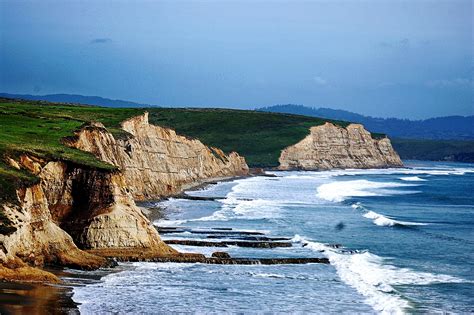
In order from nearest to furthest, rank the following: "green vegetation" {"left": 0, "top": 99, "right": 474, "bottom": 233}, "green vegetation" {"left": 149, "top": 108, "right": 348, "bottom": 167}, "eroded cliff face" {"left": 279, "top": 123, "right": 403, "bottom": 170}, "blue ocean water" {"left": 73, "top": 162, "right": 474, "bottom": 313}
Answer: "blue ocean water" {"left": 73, "top": 162, "right": 474, "bottom": 313}
"green vegetation" {"left": 0, "top": 99, "right": 474, "bottom": 233}
"eroded cliff face" {"left": 279, "top": 123, "right": 403, "bottom": 170}
"green vegetation" {"left": 149, "top": 108, "right": 348, "bottom": 167}

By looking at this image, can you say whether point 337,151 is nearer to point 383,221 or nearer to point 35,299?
point 383,221

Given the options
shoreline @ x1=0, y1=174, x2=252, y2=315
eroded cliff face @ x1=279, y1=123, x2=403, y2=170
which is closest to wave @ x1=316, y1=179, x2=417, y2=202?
eroded cliff face @ x1=279, y1=123, x2=403, y2=170

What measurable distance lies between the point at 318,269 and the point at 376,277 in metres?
2.69

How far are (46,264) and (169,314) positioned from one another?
25.0 ft

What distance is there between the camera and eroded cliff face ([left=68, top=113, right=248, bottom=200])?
179 feet

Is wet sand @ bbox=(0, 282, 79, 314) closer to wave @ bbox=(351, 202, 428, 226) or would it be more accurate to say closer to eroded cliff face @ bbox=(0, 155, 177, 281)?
eroded cliff face @ bbox=(0, 155, 177, 281)

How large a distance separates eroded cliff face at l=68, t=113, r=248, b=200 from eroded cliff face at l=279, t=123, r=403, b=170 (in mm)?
42940

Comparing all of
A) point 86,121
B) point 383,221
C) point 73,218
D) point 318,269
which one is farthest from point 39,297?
point 383,221

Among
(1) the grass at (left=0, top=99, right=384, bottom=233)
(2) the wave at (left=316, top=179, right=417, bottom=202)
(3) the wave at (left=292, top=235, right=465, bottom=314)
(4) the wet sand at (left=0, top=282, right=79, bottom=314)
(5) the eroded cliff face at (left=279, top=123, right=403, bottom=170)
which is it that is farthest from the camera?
(5) the eroded cliff face at (left=279, top=123, right=403, bottom=170)

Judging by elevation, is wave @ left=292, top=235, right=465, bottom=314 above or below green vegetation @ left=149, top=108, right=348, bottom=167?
below

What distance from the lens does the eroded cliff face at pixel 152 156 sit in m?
54.5

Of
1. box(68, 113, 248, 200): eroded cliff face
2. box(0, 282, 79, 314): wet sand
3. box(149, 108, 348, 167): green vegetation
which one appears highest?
box(149, 108, 348, 167): green vegetation

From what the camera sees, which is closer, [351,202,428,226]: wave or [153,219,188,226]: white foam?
[153,219,188,226]: white foam

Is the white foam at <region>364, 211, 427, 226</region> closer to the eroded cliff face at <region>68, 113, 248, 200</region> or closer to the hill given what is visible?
the eroded cliff face at <region>68, 113, 248, 200</region>
